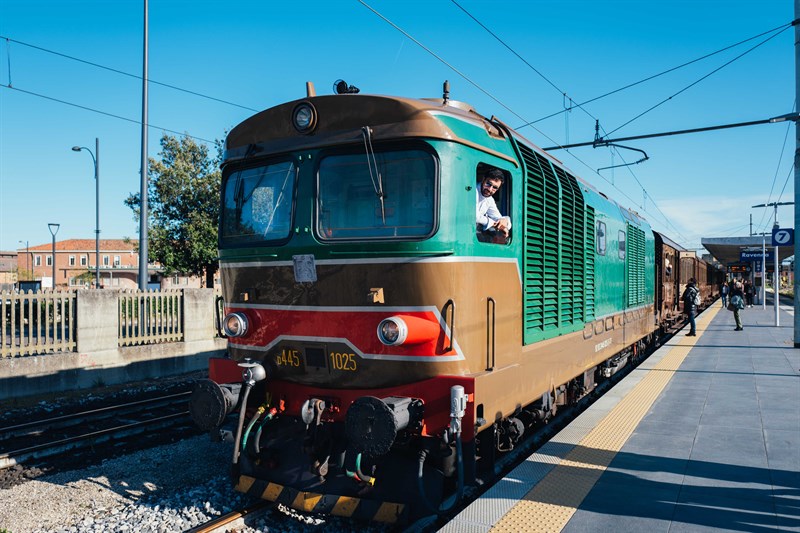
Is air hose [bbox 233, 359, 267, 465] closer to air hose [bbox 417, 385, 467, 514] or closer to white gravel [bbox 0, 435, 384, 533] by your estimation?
white gravel [bbox 0, 435, 384, 533]

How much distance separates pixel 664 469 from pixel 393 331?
3.11 meters

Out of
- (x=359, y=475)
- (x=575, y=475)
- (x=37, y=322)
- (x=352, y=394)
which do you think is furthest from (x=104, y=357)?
(x=575, y=475)

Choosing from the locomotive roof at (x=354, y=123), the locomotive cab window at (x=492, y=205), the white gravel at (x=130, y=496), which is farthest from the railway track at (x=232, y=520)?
the locomotive roof at (x=354, y=123)

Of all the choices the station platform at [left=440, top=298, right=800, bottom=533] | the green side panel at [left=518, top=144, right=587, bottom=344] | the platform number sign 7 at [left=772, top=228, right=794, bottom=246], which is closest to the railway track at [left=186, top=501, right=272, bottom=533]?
the station platform at [left=440, top=298, right=800, bottom=533]

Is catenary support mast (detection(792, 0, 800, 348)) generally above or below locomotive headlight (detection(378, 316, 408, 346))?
above

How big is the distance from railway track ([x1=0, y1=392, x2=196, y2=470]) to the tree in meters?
21.1

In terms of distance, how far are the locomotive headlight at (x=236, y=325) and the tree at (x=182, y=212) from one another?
25.7 m

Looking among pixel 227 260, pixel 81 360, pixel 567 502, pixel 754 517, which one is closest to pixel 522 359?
pixel 567 502

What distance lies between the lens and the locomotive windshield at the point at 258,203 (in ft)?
17.1

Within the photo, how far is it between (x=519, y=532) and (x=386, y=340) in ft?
5.38

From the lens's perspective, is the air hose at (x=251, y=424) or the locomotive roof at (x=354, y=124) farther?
the air hose at (x=251, y=424)

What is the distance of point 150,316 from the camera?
13734mm

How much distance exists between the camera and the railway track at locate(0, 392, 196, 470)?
23.7 ft

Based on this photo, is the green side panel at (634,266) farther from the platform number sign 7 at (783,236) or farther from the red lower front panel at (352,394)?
the platform number sign 7 at (783,236)
